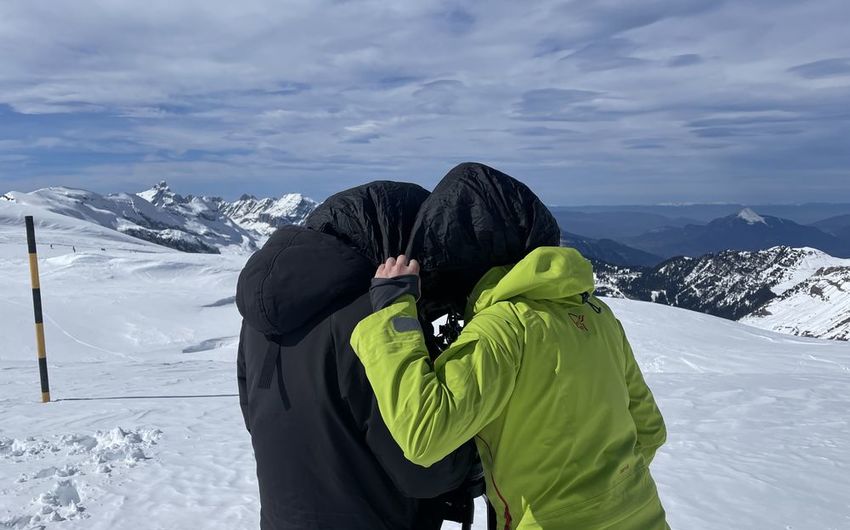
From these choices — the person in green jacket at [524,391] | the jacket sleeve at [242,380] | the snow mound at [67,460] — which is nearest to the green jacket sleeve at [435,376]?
the person in green jacket at [524,391]

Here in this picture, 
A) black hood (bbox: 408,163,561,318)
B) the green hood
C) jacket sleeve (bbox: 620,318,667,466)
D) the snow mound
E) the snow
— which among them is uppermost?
black hood (bbox: 408,163,561,318)

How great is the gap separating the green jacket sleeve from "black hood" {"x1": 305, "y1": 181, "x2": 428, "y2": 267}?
34 cm

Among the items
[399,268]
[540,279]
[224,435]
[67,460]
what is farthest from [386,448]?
[224,435]

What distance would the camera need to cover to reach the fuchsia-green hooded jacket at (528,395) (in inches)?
75.9

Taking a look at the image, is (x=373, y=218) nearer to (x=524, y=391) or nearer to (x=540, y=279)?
(x=540, y=279)

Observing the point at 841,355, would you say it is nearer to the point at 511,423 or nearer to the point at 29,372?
the point at 511,423

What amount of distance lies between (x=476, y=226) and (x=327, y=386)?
2.57 feet

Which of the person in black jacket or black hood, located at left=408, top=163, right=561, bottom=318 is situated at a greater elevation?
black hood, located at left=408, top=163, right=561, bottom=318

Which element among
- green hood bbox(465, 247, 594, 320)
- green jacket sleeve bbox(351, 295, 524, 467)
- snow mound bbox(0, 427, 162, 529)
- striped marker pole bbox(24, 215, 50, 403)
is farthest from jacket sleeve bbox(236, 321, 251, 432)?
striped marker pole bbox(24, 215, 50, 403)

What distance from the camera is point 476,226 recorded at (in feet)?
7.36

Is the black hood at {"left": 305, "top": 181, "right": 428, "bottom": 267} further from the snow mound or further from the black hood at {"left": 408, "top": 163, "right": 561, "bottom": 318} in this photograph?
the snow mound

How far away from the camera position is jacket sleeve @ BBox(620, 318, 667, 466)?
2616 mm

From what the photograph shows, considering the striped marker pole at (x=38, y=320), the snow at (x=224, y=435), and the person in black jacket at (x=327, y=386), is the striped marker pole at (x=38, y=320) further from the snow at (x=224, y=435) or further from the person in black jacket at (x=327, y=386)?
the person in black jacket at (x=327, y=386)

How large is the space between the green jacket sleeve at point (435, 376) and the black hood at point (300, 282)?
0.22m
